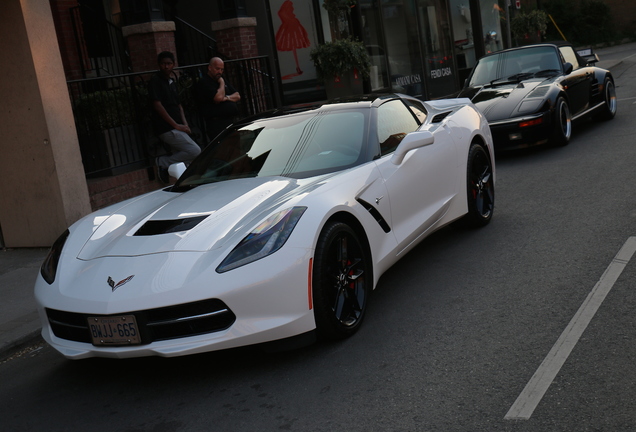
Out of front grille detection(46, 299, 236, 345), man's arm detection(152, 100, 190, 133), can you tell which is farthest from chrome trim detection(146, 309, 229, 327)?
man's arm detection(152, 100, 190, 133)

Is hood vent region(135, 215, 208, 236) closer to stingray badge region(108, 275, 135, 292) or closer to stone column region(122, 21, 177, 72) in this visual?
stingray badge region(108, 275, 135, 292)

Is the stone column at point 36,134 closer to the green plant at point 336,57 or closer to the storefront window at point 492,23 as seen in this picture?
the green plant at point 336,57

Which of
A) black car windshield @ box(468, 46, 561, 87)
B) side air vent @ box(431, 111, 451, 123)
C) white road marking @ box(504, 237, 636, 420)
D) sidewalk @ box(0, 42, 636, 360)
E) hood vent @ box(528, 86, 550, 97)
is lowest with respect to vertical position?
white road marking @ box(504, 237, 636, 420)

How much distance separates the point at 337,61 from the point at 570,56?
4962 mm

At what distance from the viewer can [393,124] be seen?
6.13 m

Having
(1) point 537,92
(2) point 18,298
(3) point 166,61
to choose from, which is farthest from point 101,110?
(1) point 537,92

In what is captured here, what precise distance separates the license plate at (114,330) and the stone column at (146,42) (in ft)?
29.2

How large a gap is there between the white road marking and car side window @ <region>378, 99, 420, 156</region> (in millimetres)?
1779

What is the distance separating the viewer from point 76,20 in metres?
14.2

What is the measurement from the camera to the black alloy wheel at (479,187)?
6.75 metres

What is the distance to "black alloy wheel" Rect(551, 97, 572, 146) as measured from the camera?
10.7 m

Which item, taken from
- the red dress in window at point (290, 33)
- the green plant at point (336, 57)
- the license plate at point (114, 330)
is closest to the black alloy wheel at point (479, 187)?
the license plate at point (114, 330)

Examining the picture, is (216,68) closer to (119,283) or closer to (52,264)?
(52,264)

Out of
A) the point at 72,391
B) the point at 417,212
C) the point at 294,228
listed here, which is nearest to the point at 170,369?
the point at 72,391
